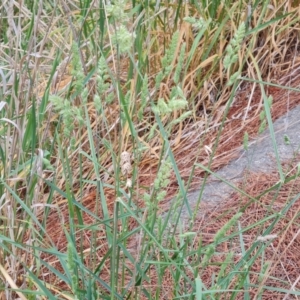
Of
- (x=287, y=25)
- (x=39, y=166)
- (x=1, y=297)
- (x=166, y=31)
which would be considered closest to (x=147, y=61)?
(x=166, y=31)

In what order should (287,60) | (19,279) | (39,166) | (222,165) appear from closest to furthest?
(39,166) < (19,279) < (222,165) < (287,60)

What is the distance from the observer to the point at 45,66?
106 inches

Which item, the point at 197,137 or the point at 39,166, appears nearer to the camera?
the point at 39,166

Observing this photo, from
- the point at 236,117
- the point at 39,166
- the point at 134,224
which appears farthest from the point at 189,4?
the point at 39,166

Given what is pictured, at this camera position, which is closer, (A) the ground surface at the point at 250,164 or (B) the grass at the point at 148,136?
(B) the grass at the point at 148,136

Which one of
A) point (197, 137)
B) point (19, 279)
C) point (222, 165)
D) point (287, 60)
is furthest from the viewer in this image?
point (287, 60)

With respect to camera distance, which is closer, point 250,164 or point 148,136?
point 148,136

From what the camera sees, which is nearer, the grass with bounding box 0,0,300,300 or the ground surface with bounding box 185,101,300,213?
the grass with bounding box 0,0,300,300

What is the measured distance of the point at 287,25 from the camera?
105 inches

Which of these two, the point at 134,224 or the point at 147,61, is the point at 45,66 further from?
the point at 134,224

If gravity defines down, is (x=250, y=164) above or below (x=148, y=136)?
below

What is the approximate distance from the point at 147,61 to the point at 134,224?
29.3 inches

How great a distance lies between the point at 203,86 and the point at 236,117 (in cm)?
20

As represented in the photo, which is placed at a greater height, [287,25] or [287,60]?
[287,25]
